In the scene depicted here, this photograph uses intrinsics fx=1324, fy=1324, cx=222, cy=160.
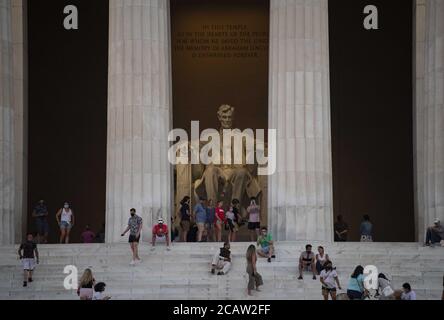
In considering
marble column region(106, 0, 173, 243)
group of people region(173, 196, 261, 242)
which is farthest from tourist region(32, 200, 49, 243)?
group of people region(173, 196, 261, 242)

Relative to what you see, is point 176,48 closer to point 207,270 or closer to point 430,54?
point 430,54

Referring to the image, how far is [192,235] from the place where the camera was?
54.0 m

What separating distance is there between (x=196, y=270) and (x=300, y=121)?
9669 mm

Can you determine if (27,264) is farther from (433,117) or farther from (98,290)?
(433,117)

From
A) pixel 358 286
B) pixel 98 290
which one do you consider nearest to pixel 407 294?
pixel 358 286

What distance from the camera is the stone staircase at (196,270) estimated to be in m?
42.1

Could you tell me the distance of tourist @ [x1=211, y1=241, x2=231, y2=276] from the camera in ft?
144

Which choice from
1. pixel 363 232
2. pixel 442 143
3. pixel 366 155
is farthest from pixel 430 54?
pixel 366 155

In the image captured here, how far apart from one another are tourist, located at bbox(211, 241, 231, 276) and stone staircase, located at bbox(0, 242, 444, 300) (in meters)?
0.23

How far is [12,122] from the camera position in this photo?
54.2 m
